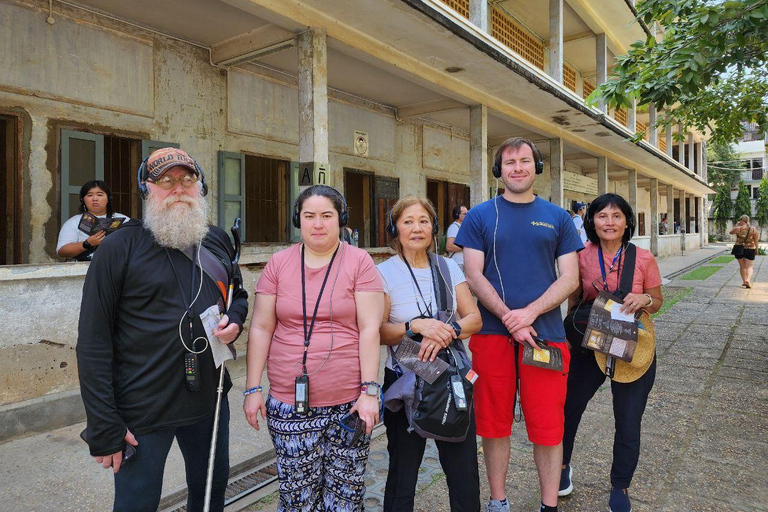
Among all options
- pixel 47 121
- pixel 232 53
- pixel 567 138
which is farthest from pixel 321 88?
pixel 567 138

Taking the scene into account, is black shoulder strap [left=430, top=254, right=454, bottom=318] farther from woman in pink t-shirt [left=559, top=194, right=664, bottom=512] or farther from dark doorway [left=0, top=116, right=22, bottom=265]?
dark doorway [left=0, top=116, right=22, bottom=265]

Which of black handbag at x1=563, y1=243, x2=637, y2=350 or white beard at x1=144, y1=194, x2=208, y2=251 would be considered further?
black handbag at x1=563, y1=243, x2=637, y2=350

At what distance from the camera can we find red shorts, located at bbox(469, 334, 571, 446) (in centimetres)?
247

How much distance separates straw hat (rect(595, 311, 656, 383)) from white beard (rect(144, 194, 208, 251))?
2.20 meters

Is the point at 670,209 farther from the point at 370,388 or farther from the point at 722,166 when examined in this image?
the point at 370,388

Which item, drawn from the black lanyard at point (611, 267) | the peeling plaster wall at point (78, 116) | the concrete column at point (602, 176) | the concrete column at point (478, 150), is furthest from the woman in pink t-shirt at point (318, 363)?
the concrete column at point (602, 176)

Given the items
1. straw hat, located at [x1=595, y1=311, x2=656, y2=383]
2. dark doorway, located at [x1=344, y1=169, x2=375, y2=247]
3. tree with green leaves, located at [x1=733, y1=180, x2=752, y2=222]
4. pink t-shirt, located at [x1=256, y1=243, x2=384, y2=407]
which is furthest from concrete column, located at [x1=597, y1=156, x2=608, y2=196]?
tree with green leaves, located at [x1=733, y1=180, x2=752, y2=222]

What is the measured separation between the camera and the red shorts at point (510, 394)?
2469mm

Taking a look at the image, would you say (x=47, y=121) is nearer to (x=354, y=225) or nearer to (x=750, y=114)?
(x=354, y=225)

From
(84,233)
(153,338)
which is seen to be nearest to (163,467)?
(153,338)

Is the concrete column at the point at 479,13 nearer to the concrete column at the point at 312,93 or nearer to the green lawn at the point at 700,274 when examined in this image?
the concrete column at the point at 312,93

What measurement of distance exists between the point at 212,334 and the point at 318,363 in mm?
438

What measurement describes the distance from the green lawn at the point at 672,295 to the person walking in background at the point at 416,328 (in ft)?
26.0

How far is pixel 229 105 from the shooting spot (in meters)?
7.05
